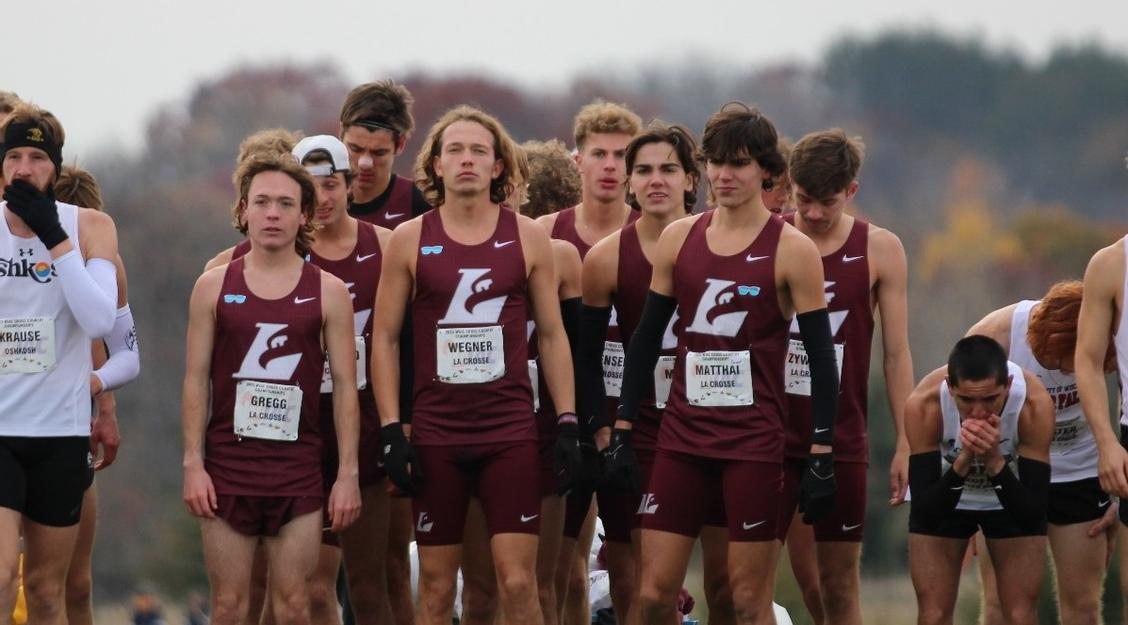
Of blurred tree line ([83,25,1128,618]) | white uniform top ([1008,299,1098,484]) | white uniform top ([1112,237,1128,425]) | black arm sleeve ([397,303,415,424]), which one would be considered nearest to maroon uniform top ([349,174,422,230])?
black arm sleeve ([397,303,415,424])

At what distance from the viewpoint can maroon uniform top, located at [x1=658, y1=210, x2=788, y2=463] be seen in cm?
866

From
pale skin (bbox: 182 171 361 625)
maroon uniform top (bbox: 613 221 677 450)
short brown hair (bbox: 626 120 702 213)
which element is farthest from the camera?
short brown hair (bbox: 626 120 702 213)

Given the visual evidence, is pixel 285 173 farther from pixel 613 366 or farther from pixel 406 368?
pixel 613 366

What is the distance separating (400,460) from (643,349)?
1.21 m

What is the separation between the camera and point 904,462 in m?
9.73

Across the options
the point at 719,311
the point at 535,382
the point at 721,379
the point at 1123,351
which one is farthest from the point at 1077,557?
the point at 535,382

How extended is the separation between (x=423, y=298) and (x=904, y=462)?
8.43 feet

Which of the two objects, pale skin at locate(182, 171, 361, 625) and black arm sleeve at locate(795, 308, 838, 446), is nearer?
pale skin at locate(182, 171, 361, 625)

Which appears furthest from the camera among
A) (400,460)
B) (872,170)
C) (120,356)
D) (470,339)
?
(872,170)

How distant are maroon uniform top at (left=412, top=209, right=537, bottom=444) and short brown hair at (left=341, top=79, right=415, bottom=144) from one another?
167 cm

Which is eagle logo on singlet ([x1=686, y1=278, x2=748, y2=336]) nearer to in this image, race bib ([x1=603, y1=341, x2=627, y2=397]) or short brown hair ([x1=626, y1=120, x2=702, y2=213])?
race bib ([x1=603, y1=341, x2=627, y2=397])

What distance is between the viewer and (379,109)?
34.1ft

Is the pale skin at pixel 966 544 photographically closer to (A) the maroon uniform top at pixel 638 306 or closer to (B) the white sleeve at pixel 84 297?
(A) the maroon uniform top at pixel 638 306

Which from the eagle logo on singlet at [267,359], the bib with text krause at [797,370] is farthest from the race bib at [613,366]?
the eagle logo on singlet at [267,359]
